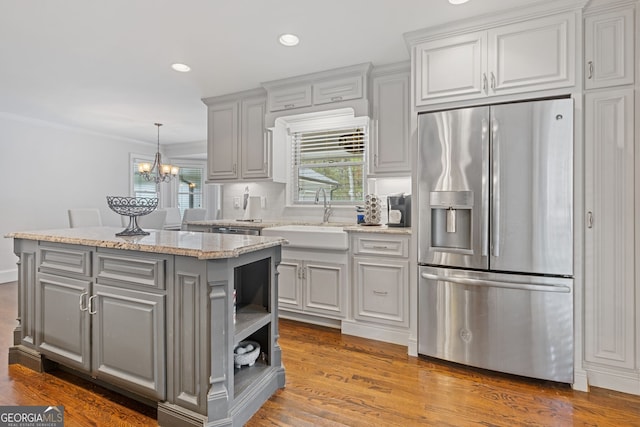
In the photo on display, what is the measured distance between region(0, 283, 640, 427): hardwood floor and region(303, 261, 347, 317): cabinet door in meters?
0.54

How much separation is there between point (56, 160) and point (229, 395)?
18.6 ft

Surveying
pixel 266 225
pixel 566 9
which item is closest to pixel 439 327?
pixel 266 225

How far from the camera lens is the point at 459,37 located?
92.0 inches

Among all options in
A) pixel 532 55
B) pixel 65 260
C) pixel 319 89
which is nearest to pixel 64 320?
pixel 65 260

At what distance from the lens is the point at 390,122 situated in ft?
9.81

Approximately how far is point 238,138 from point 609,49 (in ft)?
10.9

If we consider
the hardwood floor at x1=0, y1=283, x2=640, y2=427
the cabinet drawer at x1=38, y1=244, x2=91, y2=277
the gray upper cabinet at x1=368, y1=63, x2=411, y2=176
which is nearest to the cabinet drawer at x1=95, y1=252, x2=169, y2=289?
the cabinet drawer at x1=38, y1=244, x2=91, y2=277

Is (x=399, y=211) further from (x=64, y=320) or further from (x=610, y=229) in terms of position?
(x=64, y=320)

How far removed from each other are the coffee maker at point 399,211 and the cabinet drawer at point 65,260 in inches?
88.0

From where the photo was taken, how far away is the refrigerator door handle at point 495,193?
218 centimetres

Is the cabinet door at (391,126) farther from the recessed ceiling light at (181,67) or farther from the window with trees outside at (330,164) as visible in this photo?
the recessed ceiling light at (181,67)

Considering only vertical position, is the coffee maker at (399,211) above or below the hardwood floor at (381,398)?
above

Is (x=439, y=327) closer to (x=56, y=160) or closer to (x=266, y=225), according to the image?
(x=266, y=225)

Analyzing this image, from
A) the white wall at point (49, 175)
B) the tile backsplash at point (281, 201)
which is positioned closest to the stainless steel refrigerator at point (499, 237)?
the tile backsplash at point (281, 201)
